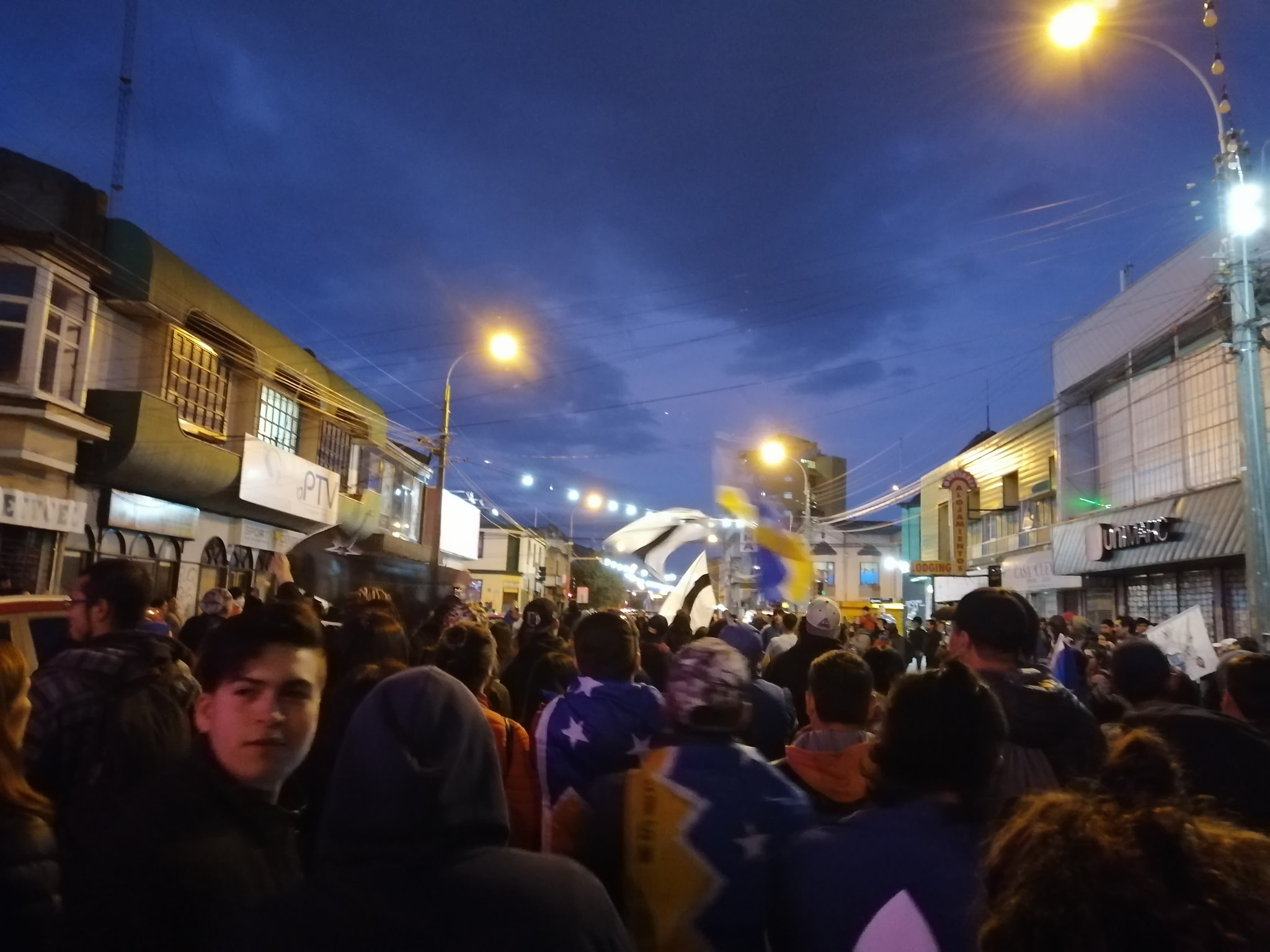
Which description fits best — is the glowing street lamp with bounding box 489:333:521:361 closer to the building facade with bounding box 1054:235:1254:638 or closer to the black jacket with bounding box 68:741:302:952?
the building facade with bounding box 1054:235:1254:638

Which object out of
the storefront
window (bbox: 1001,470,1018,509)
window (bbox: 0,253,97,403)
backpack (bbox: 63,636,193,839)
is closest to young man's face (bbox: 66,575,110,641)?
backpack (bbox: 63,636,193,839)

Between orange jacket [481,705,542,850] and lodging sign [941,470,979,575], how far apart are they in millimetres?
26073

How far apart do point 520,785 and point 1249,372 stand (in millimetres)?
11424

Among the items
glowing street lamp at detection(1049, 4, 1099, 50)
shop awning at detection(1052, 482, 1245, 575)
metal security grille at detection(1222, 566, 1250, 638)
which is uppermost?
glowing street lamp at detection(1049, 4, 1099, 50)

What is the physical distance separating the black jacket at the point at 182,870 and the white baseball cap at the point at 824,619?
5.29m

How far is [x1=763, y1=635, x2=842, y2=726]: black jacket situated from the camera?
6.60m

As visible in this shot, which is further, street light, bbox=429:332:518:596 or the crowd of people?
street light, bbox=429:332:518:596

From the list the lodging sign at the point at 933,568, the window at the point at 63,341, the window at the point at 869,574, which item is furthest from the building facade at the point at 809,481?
the window at the point at 63,341

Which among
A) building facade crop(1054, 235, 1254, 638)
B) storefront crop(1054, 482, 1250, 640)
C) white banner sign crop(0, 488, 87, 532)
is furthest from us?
building facade crop(1054, 235, 1254, 638)

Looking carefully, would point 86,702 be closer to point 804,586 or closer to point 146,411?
point 804,586

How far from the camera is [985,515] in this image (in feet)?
107

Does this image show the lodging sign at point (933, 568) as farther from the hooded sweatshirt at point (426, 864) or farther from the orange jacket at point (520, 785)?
the hooded sweatshirt at point (426, 864)

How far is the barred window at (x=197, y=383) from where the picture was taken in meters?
18.0

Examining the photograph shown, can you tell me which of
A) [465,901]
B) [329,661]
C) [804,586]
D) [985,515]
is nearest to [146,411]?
[804,586]
